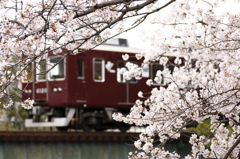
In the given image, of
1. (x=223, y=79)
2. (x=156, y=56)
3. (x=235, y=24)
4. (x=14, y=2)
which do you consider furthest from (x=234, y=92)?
(x=156, y=56)

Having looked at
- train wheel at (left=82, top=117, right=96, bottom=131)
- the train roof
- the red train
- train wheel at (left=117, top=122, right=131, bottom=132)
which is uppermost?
the train roof

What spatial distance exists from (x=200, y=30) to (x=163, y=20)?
2.44 ft

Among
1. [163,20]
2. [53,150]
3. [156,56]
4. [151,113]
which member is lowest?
[53,150]

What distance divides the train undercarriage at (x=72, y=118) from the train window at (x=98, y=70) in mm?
1007

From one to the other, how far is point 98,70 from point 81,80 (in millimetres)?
740

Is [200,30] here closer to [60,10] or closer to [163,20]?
[163,20]

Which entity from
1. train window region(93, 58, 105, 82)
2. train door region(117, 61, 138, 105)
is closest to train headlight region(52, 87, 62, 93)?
train window region(93, 58, 105, 82)

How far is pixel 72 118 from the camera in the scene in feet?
57.1

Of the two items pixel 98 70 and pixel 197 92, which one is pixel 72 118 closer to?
pixel 98 70

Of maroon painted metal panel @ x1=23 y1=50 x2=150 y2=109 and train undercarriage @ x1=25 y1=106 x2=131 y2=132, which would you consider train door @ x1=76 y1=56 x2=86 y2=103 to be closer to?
maroon painted metal panel @ x1=23 y1=50 x2=150 y2=109

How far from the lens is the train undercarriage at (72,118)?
17234mm

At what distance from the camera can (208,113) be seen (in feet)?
23.8

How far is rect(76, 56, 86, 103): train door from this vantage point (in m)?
17.2

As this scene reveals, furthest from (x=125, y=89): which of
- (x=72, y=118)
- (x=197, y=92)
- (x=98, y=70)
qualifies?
(x=197, y=92)
